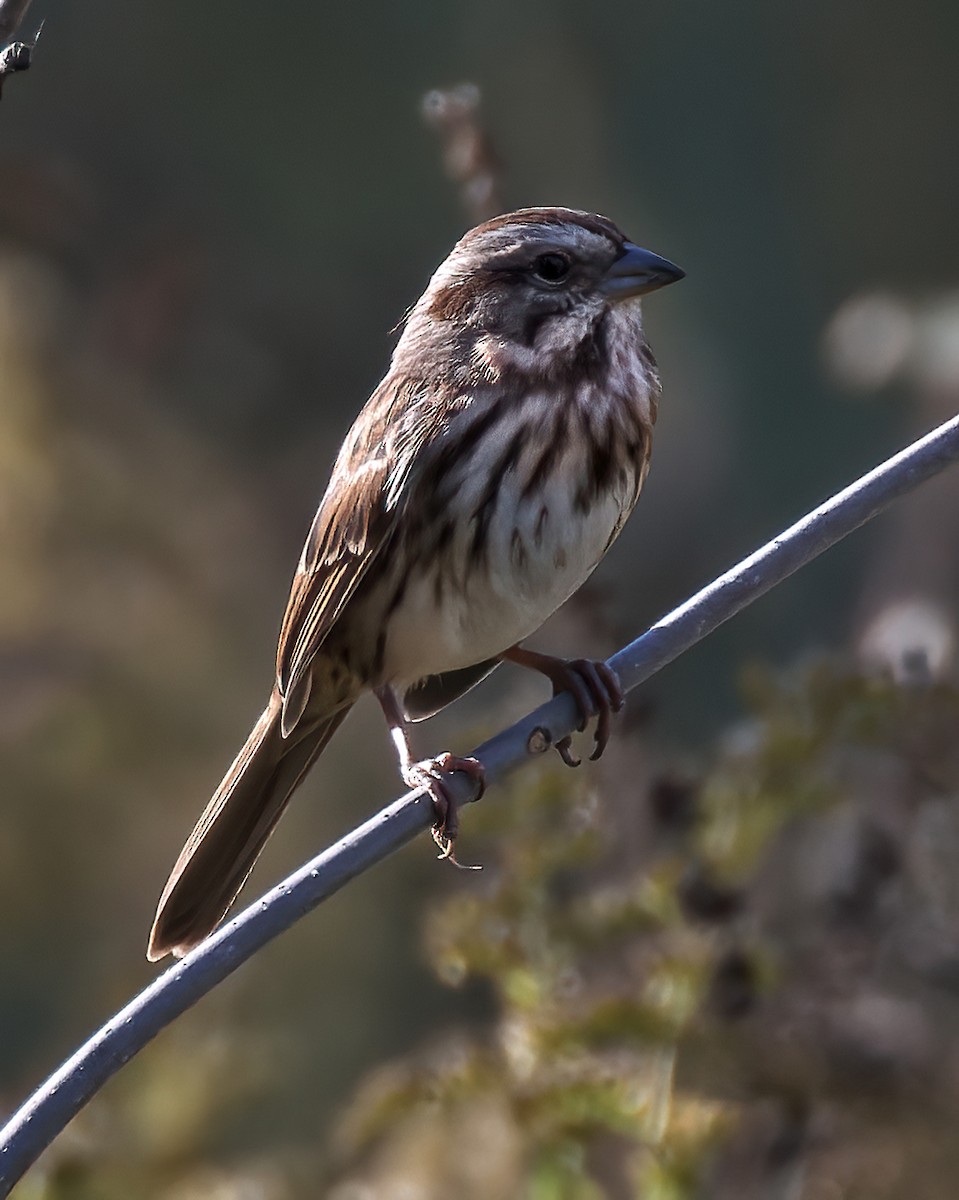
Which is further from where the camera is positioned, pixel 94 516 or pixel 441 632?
pixel 94 516

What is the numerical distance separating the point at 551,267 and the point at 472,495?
335 millimetres

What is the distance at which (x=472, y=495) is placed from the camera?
2.37m

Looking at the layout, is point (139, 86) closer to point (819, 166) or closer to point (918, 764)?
point (819, 166)

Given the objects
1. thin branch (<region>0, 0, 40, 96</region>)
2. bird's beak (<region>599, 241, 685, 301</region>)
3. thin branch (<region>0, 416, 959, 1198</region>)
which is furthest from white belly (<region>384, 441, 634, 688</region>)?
thin branch (<region>0, 0, 40, 96</region>)

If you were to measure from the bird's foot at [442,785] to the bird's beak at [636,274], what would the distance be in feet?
2.06

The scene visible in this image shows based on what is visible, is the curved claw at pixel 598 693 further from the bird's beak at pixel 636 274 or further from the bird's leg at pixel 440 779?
the bird's beak at pixel 636 274

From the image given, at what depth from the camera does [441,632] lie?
8.12 ft

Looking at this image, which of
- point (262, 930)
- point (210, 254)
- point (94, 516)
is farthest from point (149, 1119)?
point (210, 254)

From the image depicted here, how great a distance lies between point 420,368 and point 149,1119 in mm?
Answer: 1182

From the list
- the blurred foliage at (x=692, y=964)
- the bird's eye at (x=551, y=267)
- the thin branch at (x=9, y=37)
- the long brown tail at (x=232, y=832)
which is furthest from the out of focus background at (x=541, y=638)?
the thin branch at (x=9, y=37)

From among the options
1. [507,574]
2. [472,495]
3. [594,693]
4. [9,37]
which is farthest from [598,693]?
[9,37]

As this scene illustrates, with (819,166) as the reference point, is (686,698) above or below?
below

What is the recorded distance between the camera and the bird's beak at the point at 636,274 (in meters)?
2.39

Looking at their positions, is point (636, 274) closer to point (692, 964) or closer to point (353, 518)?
point (353, 518)
